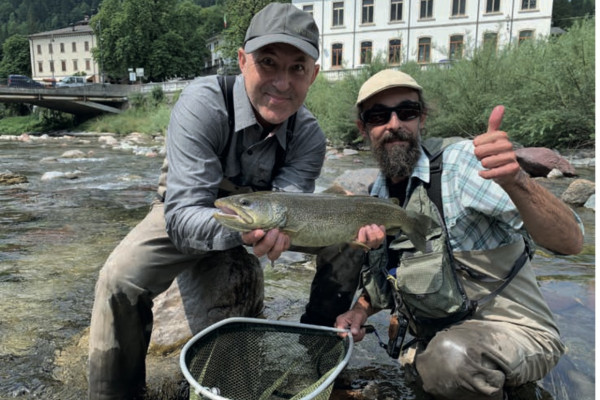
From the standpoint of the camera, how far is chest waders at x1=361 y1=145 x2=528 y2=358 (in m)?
2.71

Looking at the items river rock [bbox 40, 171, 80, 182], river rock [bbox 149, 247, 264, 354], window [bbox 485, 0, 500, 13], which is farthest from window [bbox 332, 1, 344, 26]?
river rock [bbox 149, 247, 264, 354]

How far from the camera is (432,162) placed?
301 cm

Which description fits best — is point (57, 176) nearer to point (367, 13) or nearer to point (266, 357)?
point (266, 357)

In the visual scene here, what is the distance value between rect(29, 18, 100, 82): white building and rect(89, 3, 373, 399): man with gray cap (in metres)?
95.9

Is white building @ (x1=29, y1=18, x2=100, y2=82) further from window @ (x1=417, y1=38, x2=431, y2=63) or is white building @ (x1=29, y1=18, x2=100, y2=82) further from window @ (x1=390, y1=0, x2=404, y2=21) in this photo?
window @ (x1=417, y1=38, x2=431, y2=63)

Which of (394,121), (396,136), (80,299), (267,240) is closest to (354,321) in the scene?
(267,240)

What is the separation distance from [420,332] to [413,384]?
46cm

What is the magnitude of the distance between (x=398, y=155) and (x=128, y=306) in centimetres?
200

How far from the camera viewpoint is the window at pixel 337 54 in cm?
4600

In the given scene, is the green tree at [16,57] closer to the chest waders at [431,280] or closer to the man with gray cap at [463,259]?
the man with gray cap at [463,259]

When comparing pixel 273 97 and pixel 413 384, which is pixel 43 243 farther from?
pixel 413 384

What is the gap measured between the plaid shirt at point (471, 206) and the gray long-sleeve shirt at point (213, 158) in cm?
97

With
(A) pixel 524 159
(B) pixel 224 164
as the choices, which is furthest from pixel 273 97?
(A) pixel 524 159

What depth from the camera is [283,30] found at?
296cm
